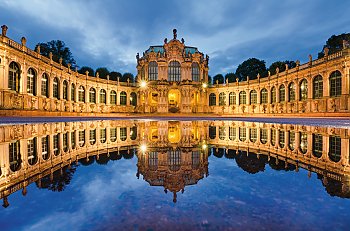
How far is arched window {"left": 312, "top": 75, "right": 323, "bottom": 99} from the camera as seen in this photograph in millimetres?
29281

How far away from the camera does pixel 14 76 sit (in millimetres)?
21812

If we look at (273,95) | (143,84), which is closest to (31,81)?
(143,84)

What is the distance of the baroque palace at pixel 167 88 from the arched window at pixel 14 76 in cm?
5

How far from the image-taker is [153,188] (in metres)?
1.79

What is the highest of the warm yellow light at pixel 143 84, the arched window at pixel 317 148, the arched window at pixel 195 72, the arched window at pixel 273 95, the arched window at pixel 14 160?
the arched window at pixel 195 72

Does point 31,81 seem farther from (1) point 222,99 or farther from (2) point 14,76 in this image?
(1) point 222,99

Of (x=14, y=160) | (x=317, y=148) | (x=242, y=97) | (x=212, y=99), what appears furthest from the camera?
(x=212, y=99)

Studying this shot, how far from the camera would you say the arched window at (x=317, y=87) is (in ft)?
96.1

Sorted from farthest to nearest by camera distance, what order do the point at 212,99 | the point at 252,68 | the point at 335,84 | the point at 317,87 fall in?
the point at 252,68
the point at 212,99
the point at 317,87
the point at 335,84

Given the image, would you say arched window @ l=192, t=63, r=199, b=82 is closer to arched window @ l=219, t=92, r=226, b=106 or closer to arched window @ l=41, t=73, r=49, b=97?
arched window @ l=219, t=92, r=226, b=106

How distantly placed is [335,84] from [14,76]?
3476 cm

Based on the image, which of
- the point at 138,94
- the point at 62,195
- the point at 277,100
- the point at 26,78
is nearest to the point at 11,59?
the point at 26,78

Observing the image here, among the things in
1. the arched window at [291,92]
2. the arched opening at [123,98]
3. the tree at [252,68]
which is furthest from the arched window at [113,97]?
the tree at [252,68]

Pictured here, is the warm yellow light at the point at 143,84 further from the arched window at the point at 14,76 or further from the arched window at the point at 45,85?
the arched window at the point at 14,76
